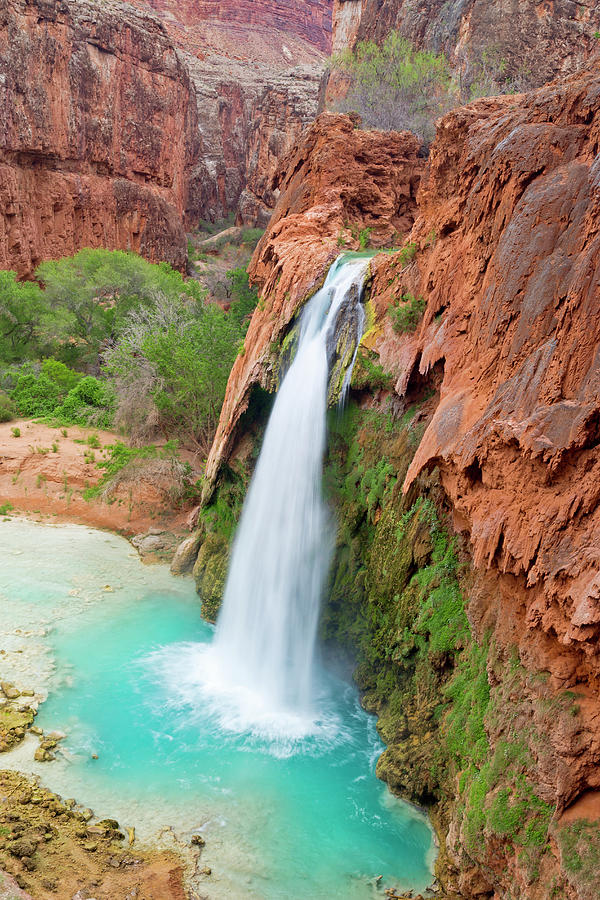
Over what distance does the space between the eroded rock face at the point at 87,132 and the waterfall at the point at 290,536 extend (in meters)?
30.7

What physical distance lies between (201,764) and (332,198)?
1481 cm

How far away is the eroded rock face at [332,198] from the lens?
1539cm

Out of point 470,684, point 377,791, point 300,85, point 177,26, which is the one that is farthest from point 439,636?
point 177,26

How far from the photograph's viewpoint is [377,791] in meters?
8.41

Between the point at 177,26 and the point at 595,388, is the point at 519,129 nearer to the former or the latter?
the point at 595,388

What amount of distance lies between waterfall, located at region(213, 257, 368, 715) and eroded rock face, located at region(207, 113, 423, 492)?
2.50m

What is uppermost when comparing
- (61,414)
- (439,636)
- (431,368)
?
(431,368)

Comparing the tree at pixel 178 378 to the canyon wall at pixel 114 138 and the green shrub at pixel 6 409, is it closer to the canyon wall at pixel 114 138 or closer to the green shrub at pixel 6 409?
the green shrub at pixel 6 409

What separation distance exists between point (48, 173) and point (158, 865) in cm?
4114

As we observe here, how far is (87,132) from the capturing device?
4012cm

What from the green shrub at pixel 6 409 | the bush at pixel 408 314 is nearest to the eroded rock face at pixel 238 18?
the green shrub at pixel 6 409

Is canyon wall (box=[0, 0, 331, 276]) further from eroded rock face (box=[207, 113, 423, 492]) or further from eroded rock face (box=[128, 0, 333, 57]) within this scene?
eroded rock face (box=[128, 0, 333, 57])

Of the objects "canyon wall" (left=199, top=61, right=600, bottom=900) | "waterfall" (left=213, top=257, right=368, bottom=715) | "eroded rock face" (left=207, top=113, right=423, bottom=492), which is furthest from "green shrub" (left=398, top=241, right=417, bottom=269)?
"eroded rock face" (left=207, top=113, right=423, bottom=492)

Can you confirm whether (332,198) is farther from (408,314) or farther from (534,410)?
(534,410)
